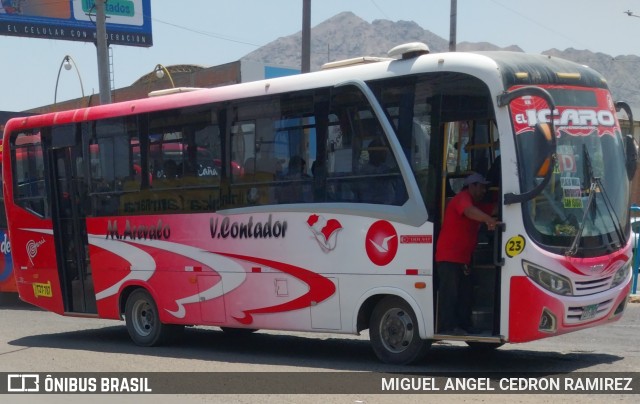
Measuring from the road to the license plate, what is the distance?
59 cm

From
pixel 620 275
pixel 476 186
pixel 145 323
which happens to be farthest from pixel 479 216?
pixel 145 323

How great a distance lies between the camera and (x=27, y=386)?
10.5 metres

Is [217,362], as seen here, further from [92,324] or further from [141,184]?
Result: [92,324]

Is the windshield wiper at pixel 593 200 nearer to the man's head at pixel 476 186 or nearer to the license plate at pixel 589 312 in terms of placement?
the license plate at pixel 589 312

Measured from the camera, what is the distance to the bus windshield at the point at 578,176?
9586 mm

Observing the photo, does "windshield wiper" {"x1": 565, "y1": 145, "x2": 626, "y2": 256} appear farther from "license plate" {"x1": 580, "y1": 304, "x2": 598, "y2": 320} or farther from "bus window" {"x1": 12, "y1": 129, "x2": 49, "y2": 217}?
"bus window" {"x1": 12, "y1": 129, "x2": 49, "y2": 217}

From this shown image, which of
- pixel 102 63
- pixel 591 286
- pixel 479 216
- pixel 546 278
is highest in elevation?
pixel 102 63

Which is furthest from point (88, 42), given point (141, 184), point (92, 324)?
point (141, 184)

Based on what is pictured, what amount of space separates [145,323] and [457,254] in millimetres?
5886

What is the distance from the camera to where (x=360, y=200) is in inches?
429

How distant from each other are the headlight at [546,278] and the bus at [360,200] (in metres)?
0.02

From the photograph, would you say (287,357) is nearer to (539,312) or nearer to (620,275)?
(539,312)
